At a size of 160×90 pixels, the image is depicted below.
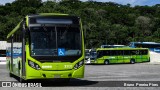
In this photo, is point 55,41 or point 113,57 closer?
point 55,41

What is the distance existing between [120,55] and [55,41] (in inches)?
1624

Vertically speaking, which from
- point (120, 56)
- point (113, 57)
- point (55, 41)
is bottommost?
point (113, 57)

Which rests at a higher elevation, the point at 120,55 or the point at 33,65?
the point at 33,65

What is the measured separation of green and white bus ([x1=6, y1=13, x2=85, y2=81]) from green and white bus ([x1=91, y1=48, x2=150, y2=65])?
38396mm

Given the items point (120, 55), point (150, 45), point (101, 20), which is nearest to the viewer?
point (120, 55)

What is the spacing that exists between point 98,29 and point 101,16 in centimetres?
2859

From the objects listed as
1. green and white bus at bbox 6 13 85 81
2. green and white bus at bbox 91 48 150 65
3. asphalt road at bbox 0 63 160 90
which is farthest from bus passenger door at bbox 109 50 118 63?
green and white bus at bbox 6 13 85 81

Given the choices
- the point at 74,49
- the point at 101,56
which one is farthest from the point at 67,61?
the point at 101,56

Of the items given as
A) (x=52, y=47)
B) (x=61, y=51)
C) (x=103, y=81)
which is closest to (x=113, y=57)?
(x=103, y=81)

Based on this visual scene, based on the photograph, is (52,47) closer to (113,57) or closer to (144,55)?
(113,57)

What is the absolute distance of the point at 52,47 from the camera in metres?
15.5

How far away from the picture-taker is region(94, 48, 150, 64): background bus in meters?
54.8

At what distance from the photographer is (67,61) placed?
1543 cm

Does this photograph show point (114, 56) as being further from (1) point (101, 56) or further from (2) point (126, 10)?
(2) point (126, 10)
